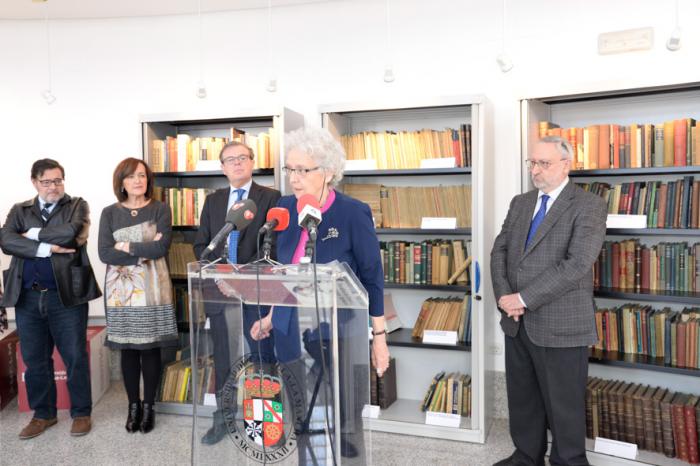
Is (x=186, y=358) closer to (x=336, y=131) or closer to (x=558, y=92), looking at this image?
(x=336, y=131)

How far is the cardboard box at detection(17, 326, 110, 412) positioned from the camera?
4184 millimetres

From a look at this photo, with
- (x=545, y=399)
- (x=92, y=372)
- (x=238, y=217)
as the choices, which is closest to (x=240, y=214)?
(x=238, y=217)

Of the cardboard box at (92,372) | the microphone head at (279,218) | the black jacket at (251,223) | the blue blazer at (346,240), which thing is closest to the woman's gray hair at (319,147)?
the blue blazer at (346,240)

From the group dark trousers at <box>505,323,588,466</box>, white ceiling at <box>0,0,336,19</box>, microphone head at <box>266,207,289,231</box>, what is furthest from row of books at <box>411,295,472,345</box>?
white ceiling at <box>0,0,336,19</box>

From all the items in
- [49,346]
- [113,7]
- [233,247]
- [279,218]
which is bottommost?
[49,346]

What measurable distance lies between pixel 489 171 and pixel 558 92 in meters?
0.65

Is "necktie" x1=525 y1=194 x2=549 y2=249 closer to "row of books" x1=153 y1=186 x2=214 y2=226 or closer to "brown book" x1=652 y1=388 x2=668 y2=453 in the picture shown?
"brown book" x1=652 y1=388 x2=668 y2=453

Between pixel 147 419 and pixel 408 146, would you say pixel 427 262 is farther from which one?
pixel 147 419

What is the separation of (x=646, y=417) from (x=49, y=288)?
355 centimetres

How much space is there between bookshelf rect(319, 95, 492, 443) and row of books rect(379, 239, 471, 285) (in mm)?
63

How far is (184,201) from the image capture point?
14.0 feet

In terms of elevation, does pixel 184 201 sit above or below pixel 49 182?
below

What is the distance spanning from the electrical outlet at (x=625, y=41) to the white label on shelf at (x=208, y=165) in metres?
2.54

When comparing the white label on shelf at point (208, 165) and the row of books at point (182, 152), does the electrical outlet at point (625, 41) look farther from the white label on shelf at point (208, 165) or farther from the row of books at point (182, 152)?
the white label on shelf at point (208, 165)
